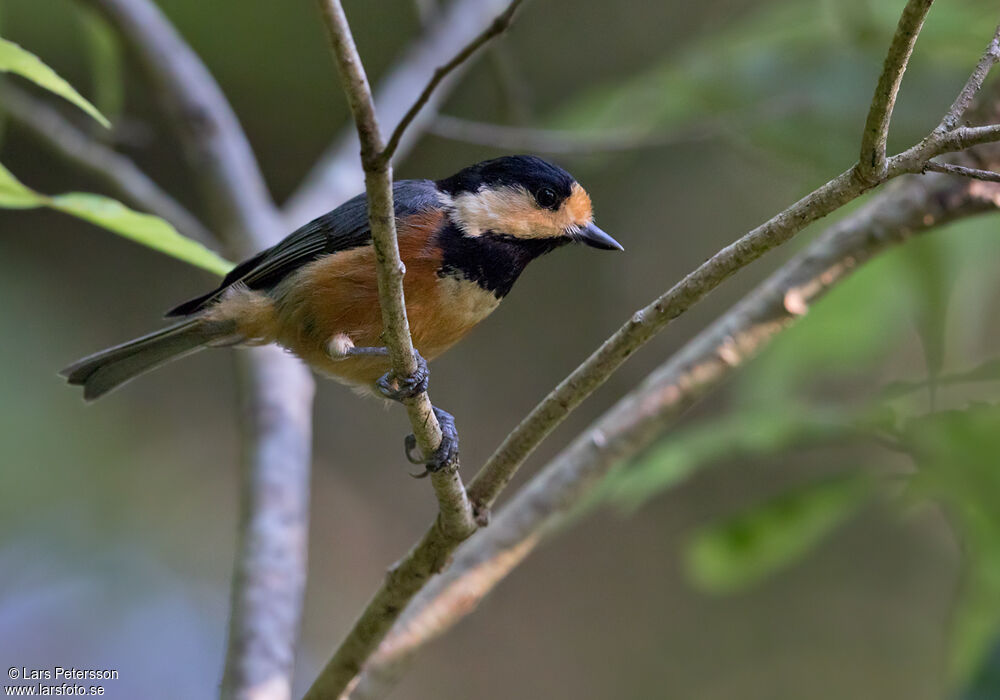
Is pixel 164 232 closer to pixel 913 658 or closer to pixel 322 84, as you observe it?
pixel 322 84

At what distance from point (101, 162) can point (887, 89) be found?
3.51 m

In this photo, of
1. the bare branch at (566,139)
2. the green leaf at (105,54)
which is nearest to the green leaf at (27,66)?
the green leaf at (105,54)

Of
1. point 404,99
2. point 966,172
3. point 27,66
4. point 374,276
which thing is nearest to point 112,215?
point 27,66

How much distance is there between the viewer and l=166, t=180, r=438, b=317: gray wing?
3168mm

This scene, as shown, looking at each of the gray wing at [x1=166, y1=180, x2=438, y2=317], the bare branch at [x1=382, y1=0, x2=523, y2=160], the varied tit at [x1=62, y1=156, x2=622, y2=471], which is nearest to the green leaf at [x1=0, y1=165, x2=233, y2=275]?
the bare branch at [x1=382, y1=0, x2=523, y2=160]

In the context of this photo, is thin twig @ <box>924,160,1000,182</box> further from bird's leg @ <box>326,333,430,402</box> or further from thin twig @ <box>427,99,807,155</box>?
thin twig @ <box>427,99,807,155</box>

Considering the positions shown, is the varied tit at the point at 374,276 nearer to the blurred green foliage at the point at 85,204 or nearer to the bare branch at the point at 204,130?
the bare branch at the point at 204,130

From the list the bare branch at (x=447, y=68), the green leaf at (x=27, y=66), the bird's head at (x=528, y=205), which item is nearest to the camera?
the bare branch at (x=447, y=68)

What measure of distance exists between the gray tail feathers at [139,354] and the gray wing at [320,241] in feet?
0.28

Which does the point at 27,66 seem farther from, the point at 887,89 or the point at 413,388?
the point at 887,89

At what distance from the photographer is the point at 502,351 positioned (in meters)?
6.63

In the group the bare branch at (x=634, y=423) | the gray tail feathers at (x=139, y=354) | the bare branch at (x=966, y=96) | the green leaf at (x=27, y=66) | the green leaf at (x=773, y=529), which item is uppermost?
the green leaf at (x=27, y=66)

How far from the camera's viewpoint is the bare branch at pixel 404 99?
4.41m

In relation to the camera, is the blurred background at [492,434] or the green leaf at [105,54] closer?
the green leaf at [105,54]
